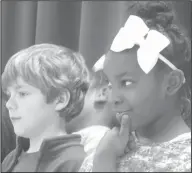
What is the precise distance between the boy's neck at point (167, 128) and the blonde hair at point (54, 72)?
0.20 meters

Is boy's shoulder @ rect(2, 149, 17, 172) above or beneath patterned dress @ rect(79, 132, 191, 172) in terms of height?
beneath

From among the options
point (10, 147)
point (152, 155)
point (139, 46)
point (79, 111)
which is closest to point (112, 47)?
point (139, 46)

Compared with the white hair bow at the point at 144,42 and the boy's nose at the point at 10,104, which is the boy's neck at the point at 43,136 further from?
the white hair bow at the point at 144,42

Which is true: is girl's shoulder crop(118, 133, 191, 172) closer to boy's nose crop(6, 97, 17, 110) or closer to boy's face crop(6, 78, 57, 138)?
boy's face crop(6, 78, 57, 138)

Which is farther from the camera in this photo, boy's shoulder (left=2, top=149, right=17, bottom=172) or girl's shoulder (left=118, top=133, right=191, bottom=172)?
boy's shoulder (left=2, top=149, right=17, bottom=172)

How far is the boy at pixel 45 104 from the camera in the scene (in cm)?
101

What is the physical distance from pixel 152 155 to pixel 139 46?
0.89ft

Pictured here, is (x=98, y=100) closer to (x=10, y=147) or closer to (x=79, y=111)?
(x=79, y=111)

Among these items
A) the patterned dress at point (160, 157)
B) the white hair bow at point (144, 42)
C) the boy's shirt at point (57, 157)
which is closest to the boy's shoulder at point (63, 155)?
the boy's shirt at point (57, 157)

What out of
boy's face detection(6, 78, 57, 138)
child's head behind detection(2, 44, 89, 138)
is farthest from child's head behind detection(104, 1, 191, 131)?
boy's face detection(6, 78, 57, 138)

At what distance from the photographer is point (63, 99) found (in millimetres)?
1032

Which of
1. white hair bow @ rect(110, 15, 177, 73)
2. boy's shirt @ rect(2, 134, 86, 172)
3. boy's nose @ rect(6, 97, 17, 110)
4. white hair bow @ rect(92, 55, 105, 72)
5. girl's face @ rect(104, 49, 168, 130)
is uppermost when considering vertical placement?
white hair bow @ rect(110, 15, 177, 73)

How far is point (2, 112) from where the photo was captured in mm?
1102

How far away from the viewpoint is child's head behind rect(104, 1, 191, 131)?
3.04 ft
